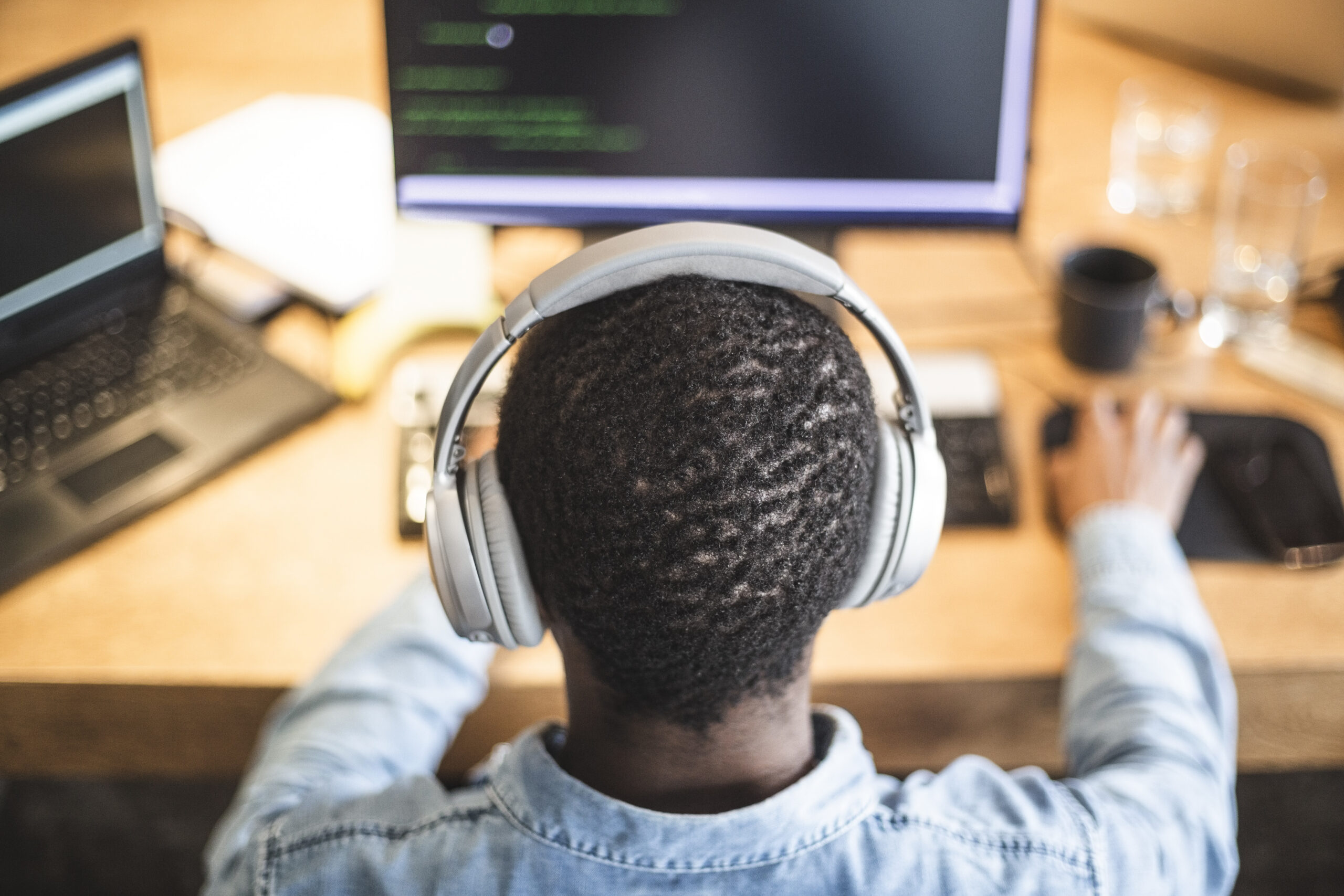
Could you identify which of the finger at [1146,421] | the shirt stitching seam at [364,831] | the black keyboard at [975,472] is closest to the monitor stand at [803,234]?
the black keyboard at [975,472]

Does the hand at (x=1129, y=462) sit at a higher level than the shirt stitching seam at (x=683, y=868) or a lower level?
higher

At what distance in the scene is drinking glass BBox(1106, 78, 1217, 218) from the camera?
4.75 feet

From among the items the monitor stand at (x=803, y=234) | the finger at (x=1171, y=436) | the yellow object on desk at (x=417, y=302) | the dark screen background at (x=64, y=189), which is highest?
the dark screen background at (x=64, y=189)

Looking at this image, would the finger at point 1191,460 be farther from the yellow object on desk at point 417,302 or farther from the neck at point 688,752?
the yellow object on desk at point 417,302

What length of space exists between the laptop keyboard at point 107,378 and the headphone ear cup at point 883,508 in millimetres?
754

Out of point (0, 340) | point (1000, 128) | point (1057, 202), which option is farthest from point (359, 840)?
point (1057, 202)

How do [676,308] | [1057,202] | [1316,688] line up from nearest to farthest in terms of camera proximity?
1. [676,308]
2. [1316,688]
3. [1057,202]

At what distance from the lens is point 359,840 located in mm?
692

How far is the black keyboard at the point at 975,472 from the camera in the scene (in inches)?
41.5

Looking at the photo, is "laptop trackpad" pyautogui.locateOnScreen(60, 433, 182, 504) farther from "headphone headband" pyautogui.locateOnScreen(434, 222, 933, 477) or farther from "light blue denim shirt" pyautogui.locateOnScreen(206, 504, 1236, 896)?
"headphone headband" pyautogui.locateOnScreen(434, 222, 933, 477)

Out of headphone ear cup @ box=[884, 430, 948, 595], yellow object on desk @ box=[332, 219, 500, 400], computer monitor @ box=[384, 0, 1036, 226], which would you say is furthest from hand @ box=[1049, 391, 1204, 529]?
yellow object on desk @ box=[332, 219, 500, 400]

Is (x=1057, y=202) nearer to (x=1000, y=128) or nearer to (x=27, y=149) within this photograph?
(x=1000, y=128)

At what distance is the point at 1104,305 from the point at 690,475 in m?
0.77

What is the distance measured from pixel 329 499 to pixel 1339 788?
1469mm
